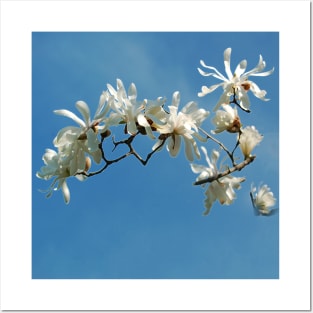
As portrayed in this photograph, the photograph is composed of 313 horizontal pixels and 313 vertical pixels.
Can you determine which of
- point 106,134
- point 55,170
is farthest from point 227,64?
point 55,170

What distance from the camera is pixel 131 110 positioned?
1.22m

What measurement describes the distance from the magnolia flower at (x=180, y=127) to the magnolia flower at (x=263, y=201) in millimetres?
251

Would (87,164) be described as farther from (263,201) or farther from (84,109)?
(263,201)

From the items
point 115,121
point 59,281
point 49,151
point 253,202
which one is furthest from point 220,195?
point 59,281

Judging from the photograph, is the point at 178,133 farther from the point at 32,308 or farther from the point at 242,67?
the point at 32,308

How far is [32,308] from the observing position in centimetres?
165

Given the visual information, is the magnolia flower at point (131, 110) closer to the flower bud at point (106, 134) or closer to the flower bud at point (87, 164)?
the flower bud at point (106, 134)

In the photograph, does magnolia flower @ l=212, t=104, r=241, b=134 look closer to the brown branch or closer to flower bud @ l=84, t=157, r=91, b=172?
the brown branch

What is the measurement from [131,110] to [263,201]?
Answer: 0.49 meters

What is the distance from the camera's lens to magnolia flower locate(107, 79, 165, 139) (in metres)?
1.21

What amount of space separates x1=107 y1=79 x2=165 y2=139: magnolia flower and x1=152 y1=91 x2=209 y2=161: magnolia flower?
37 millimetres

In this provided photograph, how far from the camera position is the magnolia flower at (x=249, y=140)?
4.38ft

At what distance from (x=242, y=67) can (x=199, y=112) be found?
0.94 ft
